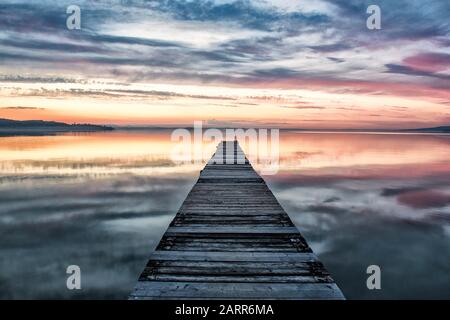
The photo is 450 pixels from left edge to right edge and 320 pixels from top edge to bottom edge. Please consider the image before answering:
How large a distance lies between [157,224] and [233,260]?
21.6 feet

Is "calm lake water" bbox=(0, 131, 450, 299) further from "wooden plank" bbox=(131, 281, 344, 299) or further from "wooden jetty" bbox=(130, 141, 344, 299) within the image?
"wooden plank" bbox=(131, 281, 344, 299)

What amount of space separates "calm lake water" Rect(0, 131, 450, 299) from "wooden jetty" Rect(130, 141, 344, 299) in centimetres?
191

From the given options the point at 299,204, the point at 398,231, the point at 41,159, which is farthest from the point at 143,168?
the point at 398,231

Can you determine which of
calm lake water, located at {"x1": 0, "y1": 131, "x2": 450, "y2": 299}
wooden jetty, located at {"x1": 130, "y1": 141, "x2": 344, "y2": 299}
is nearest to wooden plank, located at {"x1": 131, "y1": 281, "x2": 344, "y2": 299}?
wooden jetty, located at {"x1": 130, "y1": 141, "x2": 344, "y2": 299}

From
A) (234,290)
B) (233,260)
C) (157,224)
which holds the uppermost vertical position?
(233,260)

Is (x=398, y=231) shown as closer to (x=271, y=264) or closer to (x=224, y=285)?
(x=271, y=264)

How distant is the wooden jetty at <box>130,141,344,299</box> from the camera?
3945mm

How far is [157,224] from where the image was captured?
11008 mm

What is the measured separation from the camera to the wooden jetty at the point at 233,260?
395cm

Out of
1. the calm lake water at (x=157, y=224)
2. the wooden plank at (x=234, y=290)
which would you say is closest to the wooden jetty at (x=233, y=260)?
the wooden plank at (x=234, y=290)

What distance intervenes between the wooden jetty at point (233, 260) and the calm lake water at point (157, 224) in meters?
1.91

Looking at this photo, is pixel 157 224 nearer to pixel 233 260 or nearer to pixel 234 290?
pixel 233 260

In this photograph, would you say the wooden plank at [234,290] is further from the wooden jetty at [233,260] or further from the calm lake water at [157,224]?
the calm lake water at [157,224]

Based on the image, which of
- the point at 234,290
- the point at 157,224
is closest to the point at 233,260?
the point at 234,290
